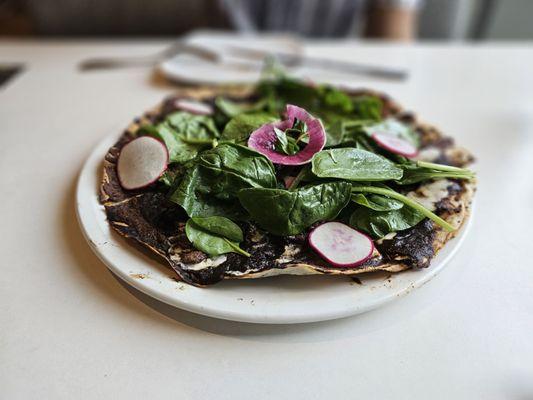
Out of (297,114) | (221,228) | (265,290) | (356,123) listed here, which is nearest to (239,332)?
(265,290)

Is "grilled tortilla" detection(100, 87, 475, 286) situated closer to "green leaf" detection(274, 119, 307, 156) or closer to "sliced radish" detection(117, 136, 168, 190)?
"sliced radish" detection(117, 136, 168, 190)

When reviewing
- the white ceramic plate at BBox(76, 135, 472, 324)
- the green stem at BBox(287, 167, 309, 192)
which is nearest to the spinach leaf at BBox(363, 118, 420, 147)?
the green stem at BBox(287, 167, 309, 192)

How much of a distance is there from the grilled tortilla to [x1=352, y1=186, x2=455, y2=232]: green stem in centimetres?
2

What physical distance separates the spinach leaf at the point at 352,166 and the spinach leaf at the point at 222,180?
11 cm

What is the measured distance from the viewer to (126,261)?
3.14 feet

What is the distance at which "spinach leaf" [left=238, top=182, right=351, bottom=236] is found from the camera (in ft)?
3.16

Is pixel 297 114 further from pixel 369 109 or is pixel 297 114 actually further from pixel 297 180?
pixel 369 109

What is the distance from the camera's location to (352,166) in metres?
1.07

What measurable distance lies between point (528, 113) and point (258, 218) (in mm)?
1368

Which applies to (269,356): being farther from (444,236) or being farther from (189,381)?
(444,236)

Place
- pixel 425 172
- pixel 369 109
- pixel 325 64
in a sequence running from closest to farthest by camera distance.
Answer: pixel 425 172 < pixel 369 109 < pixel 325 64

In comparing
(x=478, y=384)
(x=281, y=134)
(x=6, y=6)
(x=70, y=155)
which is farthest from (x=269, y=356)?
(x=6, y=6)

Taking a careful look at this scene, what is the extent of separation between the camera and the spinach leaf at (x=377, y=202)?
101cm

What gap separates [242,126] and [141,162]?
0.88 ft
